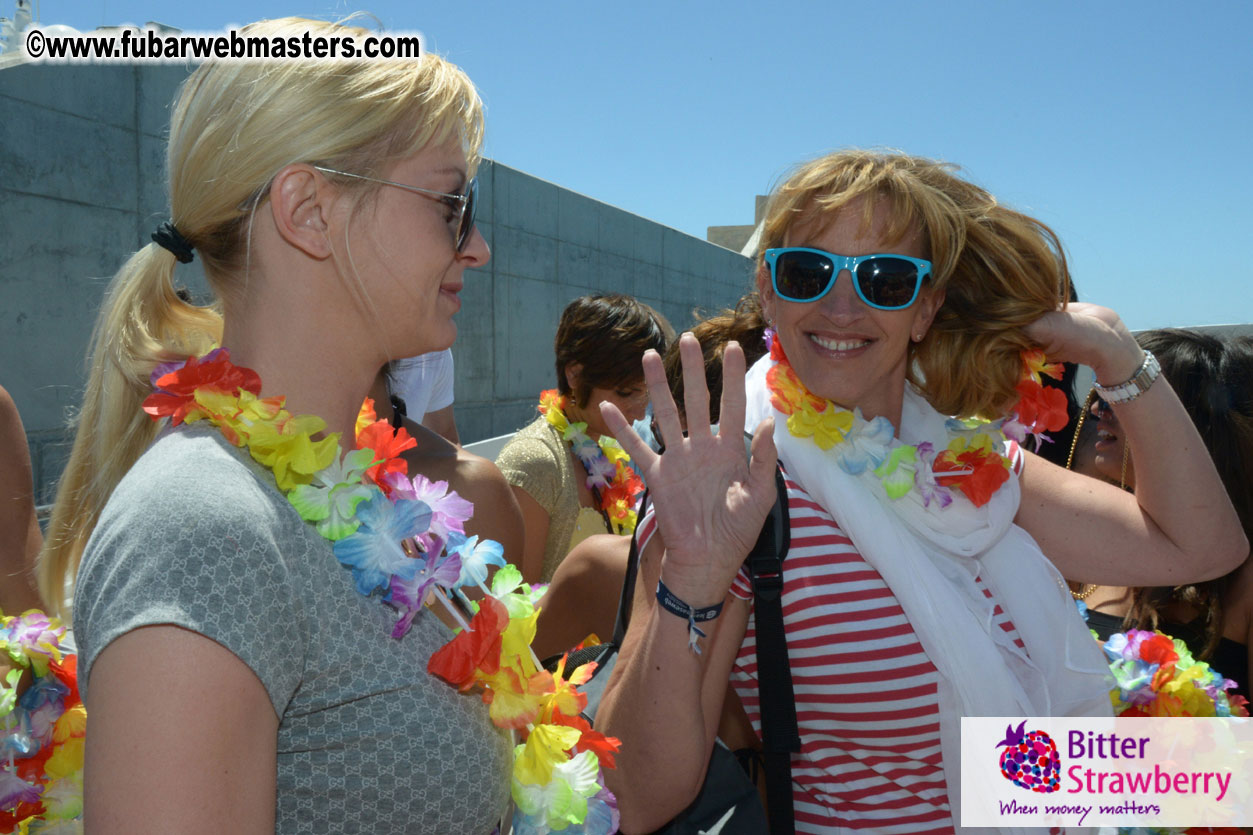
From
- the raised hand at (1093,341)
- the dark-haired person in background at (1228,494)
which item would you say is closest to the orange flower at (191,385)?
the raised hand at (1093,341)

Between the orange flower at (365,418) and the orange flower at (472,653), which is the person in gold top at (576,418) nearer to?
the orange flower at (365,418)

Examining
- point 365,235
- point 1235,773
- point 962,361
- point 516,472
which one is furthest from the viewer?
point 516,472

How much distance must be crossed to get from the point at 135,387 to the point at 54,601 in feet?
1.63

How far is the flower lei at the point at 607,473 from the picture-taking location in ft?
12.1

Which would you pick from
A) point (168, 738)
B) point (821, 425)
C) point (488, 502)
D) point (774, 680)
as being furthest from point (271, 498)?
point (488, 502)

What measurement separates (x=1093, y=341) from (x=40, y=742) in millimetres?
2442

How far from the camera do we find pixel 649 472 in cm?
158

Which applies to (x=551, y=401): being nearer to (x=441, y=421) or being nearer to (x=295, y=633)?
(x=441, y=421)

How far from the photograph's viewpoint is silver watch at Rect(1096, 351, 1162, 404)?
7.00 feet

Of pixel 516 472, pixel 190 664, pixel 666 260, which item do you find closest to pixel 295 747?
pixel 190 664

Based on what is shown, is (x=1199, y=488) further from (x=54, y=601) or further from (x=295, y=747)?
(x=54, y=601)

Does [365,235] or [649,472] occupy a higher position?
[365,235]

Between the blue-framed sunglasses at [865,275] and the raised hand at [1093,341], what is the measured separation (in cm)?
41


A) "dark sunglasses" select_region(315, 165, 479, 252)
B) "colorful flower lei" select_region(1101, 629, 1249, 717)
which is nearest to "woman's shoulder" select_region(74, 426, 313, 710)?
"dark sunglasses" select_region(315, 165, 479, 252)
